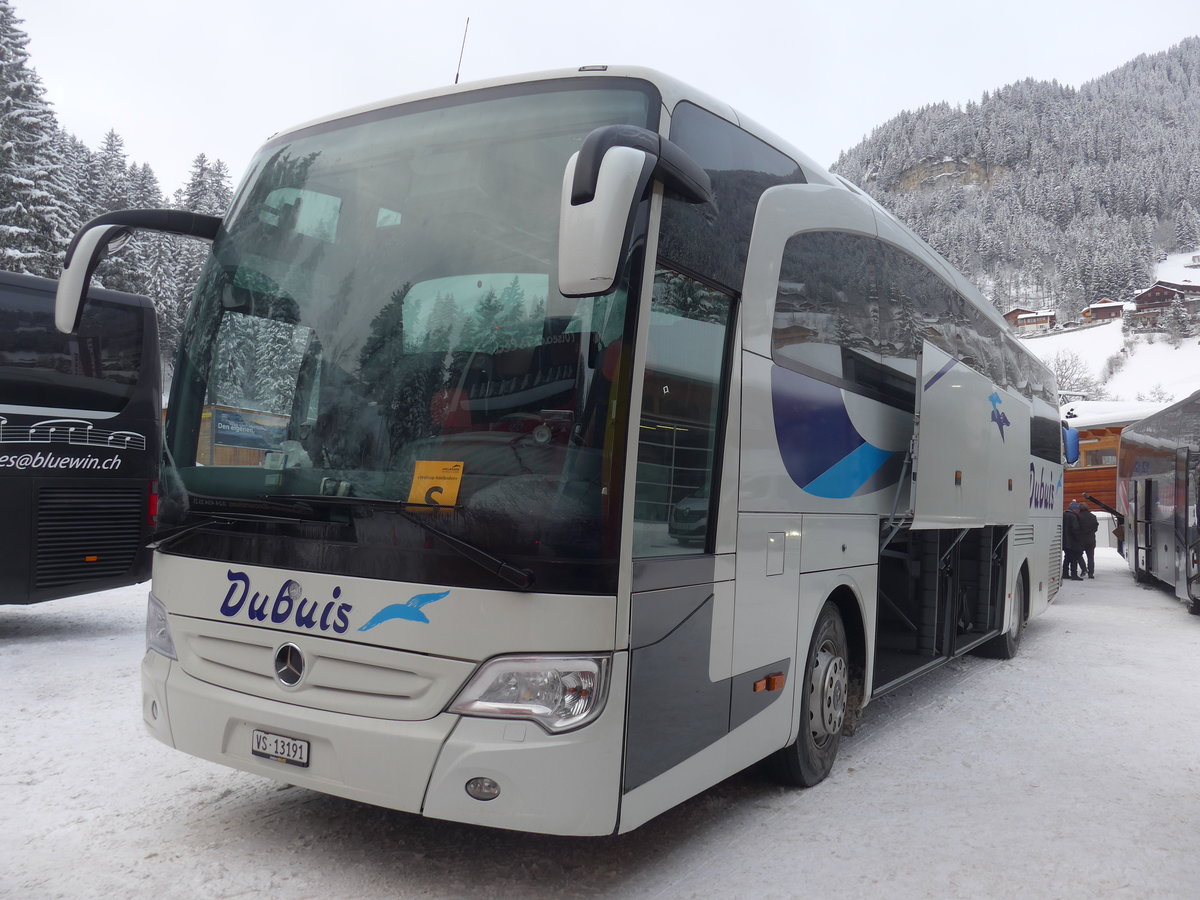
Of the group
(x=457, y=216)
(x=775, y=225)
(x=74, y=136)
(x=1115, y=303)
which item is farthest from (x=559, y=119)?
(x=1115, y=303)

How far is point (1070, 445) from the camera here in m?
14.5

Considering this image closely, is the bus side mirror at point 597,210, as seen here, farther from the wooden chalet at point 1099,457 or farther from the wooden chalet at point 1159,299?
the wooden chalet at point 1159,299

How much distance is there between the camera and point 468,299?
143 inches

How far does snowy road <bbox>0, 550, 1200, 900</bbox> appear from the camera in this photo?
3828 millimetres

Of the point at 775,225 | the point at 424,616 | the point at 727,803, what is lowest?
the point at 727,803

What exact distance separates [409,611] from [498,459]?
0.62m

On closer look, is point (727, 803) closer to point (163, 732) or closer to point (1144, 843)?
point (1144, 843)

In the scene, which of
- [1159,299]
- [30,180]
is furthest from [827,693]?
[1159,299]

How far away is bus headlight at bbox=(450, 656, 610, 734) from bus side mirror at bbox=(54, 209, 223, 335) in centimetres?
249

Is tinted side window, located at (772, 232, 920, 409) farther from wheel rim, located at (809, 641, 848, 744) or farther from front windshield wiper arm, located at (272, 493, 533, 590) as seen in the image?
front windshield wiper arm, located at (272, 493, 533, 590)

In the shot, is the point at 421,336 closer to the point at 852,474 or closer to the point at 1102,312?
the point at 852,474

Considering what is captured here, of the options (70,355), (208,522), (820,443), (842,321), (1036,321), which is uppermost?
(1036,321)

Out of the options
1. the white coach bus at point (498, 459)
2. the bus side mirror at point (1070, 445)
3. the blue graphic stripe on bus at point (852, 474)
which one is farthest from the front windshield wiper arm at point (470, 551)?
the bus side mirror at point (1070, 445)

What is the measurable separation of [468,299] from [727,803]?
2960 mm
